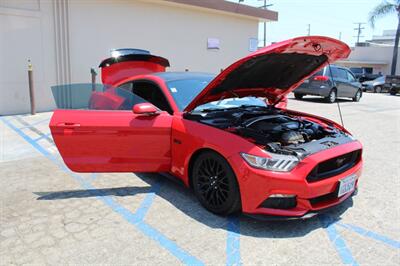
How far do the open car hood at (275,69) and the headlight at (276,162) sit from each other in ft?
3.20

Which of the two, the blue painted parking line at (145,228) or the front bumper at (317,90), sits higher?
the front bumper at (317,90)

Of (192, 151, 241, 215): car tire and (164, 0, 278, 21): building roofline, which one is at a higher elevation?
(164, 0, 278, 21): building roofline

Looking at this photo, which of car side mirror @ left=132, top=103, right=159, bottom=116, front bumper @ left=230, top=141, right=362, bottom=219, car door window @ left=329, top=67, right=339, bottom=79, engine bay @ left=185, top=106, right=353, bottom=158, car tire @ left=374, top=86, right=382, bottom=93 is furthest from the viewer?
car tire @ left=374, top=86, right=382, bottom=93

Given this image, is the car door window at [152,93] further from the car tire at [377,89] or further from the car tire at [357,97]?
the car tire at [377,89]

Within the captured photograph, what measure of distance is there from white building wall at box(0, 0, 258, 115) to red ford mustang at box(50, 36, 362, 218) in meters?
5.86

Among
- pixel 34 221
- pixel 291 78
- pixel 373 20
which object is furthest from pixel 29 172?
pixel 373 20

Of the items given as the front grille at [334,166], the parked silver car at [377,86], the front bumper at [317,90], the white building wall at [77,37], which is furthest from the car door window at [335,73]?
the front grille at [334,166]

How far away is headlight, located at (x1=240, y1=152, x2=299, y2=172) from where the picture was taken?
302cm

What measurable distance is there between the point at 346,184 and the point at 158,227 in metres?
1.88

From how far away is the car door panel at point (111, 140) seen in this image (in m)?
3.84

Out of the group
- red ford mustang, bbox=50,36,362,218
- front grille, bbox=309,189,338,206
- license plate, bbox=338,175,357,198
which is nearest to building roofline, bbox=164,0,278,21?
red ford mustang, bbox=50,36,362,218

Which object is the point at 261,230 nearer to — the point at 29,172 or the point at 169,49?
the point at 29,172

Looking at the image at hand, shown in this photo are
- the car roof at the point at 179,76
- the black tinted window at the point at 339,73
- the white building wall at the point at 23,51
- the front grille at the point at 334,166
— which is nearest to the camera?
the front grille at the point at 334,166

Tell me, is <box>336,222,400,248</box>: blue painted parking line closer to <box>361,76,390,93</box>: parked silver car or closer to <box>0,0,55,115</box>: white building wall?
<box>0,0,55,115</box>: white building wall
